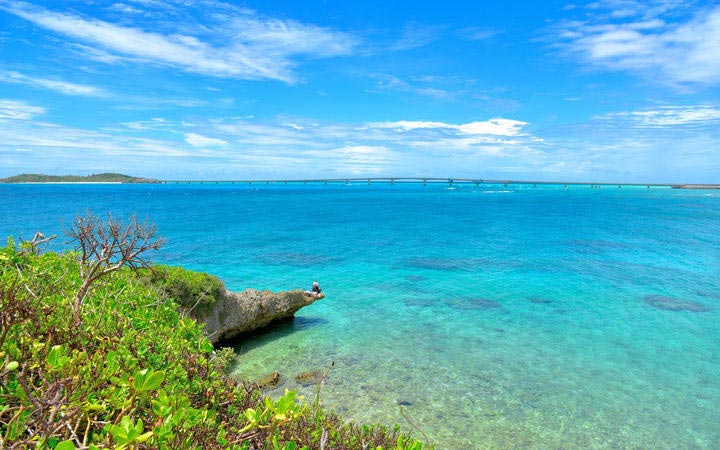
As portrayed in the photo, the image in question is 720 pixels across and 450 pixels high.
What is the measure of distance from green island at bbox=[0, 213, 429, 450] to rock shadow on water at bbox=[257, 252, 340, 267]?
2825 centimetres

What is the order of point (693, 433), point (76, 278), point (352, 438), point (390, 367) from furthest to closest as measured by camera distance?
point (390, 367) → point (693, 433) → point (76, 278) → point (352, 438)

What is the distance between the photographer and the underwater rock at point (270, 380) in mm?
15252

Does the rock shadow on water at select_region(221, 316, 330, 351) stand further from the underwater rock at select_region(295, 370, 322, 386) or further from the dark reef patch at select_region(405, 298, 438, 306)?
the dark reef patch at select_region(405, 298, 438, 306)

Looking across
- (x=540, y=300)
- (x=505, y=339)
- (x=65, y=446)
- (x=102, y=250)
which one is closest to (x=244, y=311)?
(x=102, y=250)

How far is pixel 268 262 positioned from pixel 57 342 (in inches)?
1278

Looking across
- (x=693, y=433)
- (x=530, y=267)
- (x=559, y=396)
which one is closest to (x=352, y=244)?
(x=530, y=267)

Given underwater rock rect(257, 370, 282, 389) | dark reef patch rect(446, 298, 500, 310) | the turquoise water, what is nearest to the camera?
the turquoise water

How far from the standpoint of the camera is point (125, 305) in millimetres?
8297

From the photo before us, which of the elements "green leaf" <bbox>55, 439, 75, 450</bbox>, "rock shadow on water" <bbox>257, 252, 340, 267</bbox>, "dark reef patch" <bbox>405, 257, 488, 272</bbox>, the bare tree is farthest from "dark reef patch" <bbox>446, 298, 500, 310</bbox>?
"green leaf" <bbox>55, 439, 75, 450</bbox>

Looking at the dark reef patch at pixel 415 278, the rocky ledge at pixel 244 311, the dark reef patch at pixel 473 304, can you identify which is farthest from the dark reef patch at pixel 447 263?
the rocky ledge at pixel 244 311

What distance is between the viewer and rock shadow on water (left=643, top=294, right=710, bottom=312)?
2486 cm

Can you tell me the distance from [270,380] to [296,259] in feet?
78.6

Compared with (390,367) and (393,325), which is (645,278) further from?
(390,367)

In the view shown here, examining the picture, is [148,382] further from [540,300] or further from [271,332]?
[540,300]
